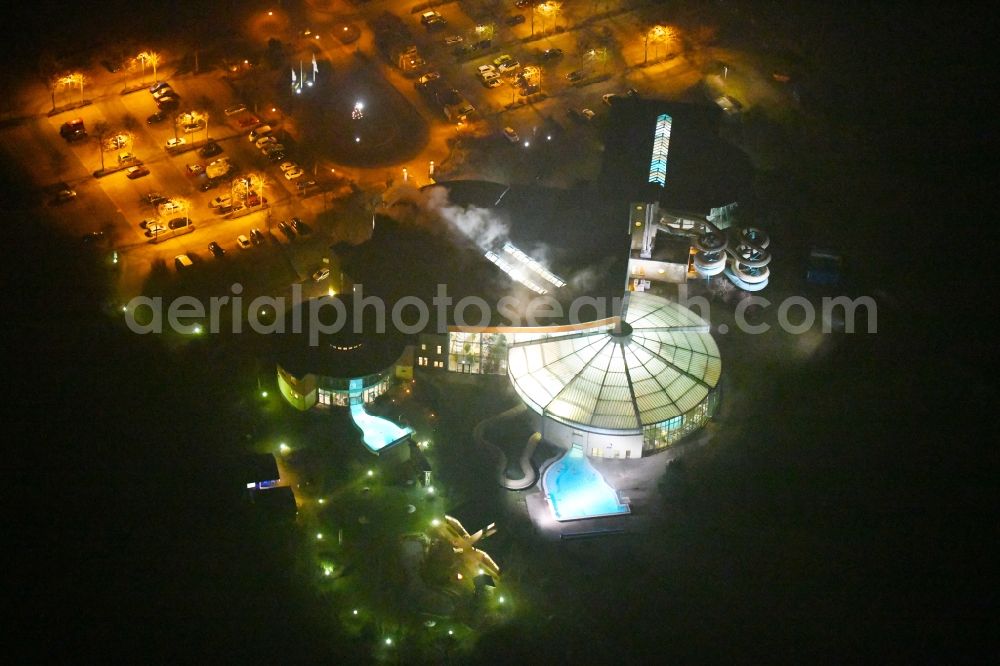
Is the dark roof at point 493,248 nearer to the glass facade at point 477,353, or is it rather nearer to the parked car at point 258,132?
the glass facade at point 477,353

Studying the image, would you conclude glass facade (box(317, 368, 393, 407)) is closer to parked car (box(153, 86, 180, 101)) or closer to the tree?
the tree

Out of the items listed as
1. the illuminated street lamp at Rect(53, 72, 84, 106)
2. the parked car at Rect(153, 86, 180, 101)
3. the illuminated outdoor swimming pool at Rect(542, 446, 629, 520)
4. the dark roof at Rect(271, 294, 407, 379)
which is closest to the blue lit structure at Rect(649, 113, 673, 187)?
the dark roof at Rect(271, 294, 407, 379)

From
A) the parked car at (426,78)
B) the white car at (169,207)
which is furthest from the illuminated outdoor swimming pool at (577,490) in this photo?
the parked car at (426,78)

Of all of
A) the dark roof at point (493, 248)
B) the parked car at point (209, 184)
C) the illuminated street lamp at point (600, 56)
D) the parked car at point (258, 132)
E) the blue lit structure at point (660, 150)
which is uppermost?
the illuminated street lamp at point (600, 56)

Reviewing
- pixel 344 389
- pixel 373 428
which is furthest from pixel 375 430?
pixel 344 389

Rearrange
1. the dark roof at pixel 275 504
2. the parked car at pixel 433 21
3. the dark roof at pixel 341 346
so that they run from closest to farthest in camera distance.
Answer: the dark roof at pixel 275 504
the dark roof at pixel 341 346
the parked car at pixel 433 21

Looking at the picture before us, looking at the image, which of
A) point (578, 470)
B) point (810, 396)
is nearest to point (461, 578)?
point (578, 470)

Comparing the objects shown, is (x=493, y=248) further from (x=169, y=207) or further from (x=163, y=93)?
Result: (x=163, y=93)

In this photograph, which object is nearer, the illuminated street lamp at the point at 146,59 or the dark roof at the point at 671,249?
the dark roof at the point at 671,249
